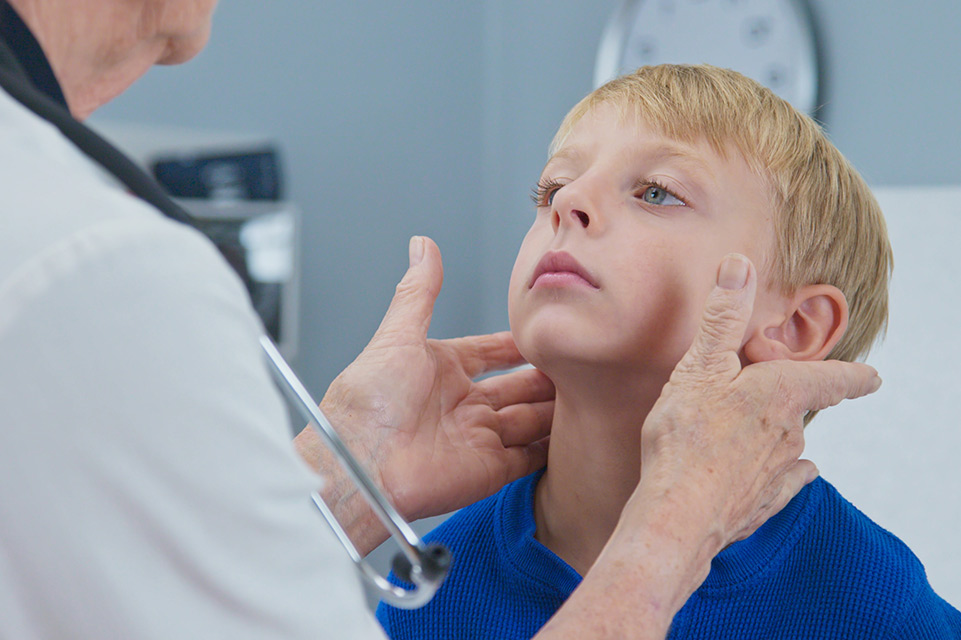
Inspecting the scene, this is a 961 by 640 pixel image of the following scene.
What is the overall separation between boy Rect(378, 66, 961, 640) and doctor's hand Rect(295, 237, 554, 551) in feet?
0.22

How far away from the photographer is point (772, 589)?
864mm

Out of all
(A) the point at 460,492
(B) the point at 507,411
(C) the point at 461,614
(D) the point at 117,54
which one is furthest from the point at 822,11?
(D) the point at 117,54

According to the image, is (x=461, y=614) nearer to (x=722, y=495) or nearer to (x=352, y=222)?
(x=722, y=495)

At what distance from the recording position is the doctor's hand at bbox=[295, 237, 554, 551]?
98 centimetres

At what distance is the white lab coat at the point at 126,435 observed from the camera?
404 mm

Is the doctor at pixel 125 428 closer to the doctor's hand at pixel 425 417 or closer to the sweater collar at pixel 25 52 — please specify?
the sweater collar at pixel 25 52

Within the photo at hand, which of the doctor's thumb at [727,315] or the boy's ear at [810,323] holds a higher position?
the doctor's thumb at [727,315]

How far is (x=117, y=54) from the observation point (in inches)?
25.2

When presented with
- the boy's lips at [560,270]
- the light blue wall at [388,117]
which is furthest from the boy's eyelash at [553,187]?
the light blue wall at [388,117]

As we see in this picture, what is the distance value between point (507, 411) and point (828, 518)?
0.40m

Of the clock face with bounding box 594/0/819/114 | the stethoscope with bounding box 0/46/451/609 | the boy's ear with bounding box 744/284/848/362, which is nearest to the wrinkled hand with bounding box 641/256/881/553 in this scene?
the boy's ear with bounding box 744/284/848/362

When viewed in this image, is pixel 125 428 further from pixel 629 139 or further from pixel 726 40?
pixel 726 40

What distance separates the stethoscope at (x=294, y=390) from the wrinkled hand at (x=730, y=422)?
0.24 metres

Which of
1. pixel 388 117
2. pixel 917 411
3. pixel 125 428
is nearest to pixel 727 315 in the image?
pixel 125 428
